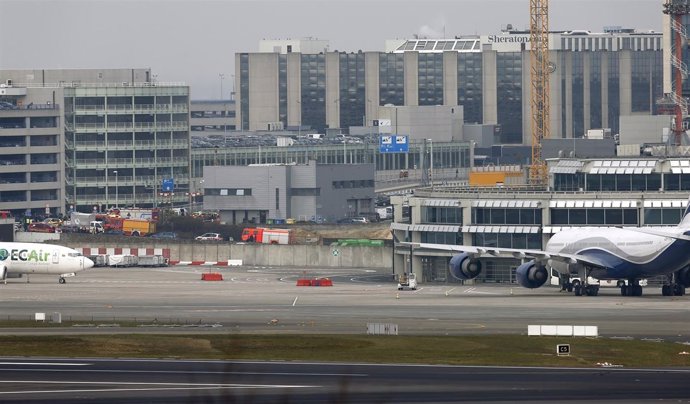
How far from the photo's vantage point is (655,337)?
9456 cm

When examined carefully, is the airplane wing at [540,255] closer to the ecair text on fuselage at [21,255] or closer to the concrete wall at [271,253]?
the ecair text on fuselage at [21,255]

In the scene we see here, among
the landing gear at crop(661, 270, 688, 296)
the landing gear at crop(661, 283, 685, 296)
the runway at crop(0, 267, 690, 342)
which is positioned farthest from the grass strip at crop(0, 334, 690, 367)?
the landing gear at crop(661, 283, 685, 296)

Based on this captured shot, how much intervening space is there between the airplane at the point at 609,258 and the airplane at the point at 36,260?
127 feet

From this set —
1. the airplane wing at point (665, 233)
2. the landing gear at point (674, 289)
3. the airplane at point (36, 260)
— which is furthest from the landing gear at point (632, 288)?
the airplane at point (36, 260)

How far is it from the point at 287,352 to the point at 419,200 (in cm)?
7312

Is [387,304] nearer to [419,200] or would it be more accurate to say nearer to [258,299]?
[258,299]

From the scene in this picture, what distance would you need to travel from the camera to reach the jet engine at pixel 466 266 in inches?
5143

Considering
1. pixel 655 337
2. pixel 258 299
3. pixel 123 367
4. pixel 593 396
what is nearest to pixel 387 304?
pixel 258 299

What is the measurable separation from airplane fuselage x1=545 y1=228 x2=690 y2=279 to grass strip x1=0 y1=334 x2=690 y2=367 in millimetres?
27592

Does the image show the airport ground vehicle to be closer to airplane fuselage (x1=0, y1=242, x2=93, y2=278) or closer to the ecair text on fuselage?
airplane fuselage (x1=0, y1=242, x2=93, y2=278)

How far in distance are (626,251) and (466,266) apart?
1478 cm

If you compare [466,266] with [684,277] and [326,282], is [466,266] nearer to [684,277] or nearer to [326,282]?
[684,277]

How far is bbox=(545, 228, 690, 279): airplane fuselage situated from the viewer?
118312 millimetres

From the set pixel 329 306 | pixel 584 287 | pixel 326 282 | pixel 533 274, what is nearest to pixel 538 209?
pixel 326 282
